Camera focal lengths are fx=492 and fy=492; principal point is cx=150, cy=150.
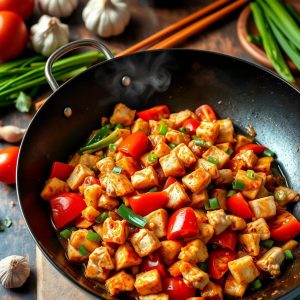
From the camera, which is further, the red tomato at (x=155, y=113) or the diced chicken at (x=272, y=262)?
the red tomato at (x=155, y=113)

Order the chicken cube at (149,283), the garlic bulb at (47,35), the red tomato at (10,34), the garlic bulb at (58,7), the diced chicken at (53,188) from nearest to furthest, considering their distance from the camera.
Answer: the chicken cube at (149,283), the diced chicken at (53,188), the red tomato at (10,34), the garlic bulb at (47,35), the garlic bulb at (58,7)

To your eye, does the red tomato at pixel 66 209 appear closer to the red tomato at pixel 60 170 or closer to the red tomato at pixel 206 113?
the red tomato at pixel 60 170

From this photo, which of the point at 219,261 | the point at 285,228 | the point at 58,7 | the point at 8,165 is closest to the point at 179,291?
the point at 219,261

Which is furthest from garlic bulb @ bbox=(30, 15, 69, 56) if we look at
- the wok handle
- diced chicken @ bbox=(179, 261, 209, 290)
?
diced chicken @ bbox=(179, 261, 209, 290)

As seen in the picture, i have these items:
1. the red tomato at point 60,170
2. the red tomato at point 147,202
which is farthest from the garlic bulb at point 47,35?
the red tomato at point 147,202

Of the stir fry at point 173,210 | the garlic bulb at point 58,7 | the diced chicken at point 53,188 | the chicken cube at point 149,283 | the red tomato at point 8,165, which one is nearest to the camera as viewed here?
the chicken cube at point 149,283

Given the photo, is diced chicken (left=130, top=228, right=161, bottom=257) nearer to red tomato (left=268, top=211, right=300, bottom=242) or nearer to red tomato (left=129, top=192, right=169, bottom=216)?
red tomato (left=129, top=192, right=169, bottom=216)

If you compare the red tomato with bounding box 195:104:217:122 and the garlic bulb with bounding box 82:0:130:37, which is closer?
the red tomato with bounding box 195:104:217:122
